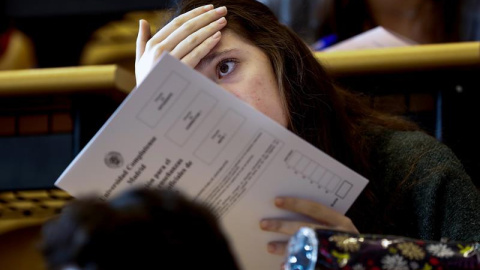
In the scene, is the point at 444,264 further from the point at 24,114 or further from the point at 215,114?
the point at 24,114

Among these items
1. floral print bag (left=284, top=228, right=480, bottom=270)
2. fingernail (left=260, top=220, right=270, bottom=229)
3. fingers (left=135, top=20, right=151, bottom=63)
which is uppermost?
fingers (left=135, top=20, right=151, bottom=63)

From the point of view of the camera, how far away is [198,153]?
922 mm

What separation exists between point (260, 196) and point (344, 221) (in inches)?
5.4

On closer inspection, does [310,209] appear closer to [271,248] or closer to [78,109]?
[271,248]

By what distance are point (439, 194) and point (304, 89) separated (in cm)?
31

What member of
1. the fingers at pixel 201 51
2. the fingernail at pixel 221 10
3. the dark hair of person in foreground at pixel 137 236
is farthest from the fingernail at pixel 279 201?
the dark hair of person in foreground at pixel 137 236

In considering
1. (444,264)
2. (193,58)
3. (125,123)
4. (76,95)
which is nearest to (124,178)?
(125,123)

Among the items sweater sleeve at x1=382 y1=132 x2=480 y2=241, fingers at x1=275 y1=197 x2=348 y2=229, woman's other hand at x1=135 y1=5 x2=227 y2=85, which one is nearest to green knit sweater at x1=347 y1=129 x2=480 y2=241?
sweater sleeve at x1=382 y1=132 x2=480 y2=241

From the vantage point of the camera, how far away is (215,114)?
2.97 ft

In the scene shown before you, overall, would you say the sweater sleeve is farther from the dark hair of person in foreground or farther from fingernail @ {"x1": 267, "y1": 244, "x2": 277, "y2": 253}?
the dark hair of person in foreground

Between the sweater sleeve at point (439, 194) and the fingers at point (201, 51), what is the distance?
0.42 meters

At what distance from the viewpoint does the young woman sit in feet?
3.90

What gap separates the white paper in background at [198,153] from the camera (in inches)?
35.0

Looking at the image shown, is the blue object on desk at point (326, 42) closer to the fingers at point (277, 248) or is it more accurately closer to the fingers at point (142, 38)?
the fingers at point (142, 38)
